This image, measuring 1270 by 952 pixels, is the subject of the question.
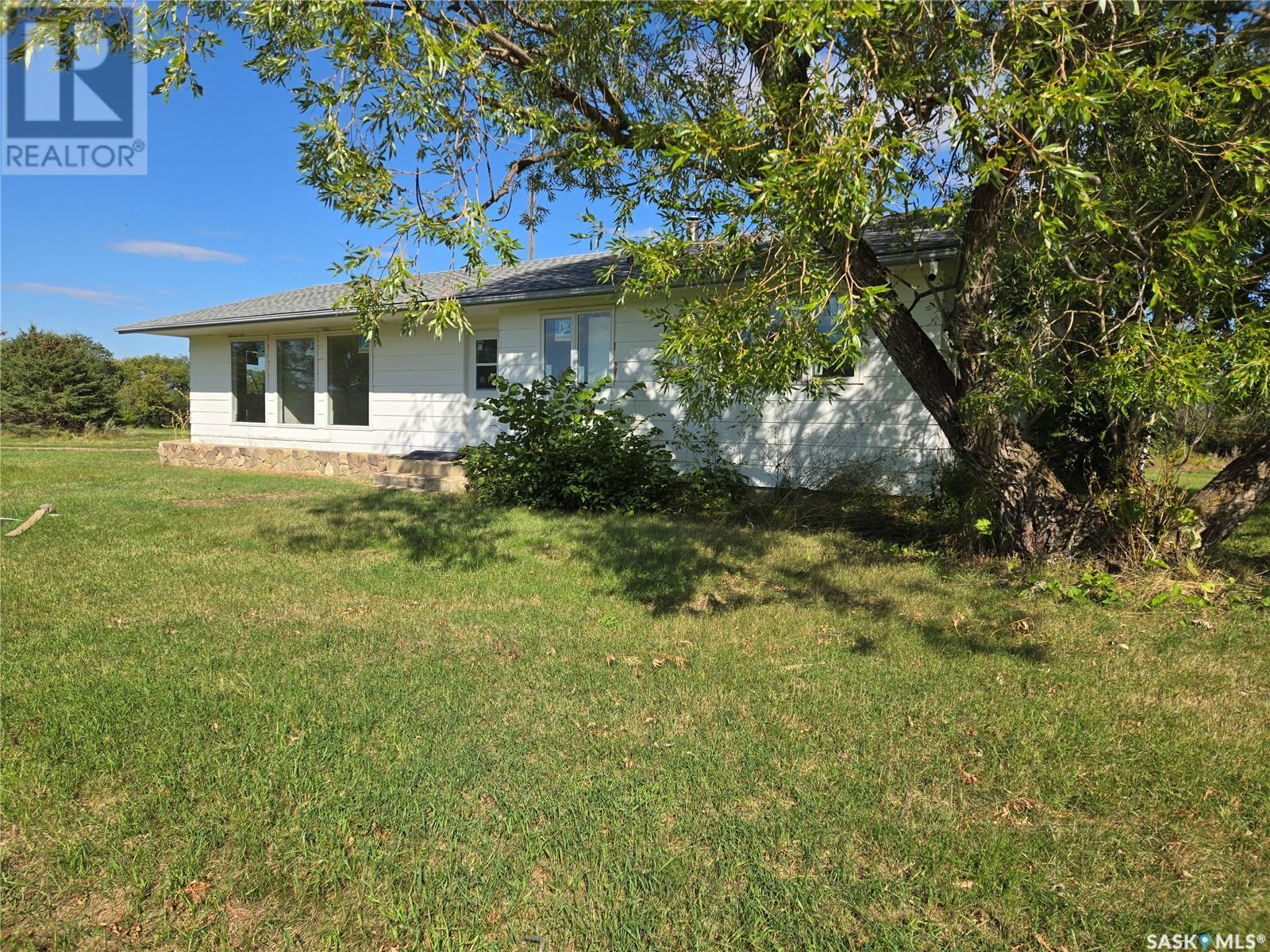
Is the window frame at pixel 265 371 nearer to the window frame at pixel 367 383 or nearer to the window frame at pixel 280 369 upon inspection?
the window frame at pixel 280 369

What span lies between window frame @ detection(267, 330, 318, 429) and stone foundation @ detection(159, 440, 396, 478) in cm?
59

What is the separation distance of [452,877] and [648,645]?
2325 mm

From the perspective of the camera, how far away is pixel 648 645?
182 inches

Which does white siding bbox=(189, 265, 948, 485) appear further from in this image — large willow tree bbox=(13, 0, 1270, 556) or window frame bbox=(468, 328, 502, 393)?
large willow tree bbox=(13, 0, 1270, 556)

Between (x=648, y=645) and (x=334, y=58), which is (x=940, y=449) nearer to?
(x=648, y=645)

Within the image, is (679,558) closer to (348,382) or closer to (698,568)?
(698,568)

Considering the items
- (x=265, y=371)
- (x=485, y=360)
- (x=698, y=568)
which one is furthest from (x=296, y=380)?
(x=698, y=568)

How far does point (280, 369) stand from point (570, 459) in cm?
897

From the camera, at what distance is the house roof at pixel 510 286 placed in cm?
807

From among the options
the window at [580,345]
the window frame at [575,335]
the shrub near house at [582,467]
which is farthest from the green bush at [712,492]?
the window at [580,345]

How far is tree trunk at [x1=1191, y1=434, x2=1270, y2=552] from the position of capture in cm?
576

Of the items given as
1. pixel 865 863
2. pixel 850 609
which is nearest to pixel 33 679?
pixel 865 863

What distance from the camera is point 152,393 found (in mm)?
29266

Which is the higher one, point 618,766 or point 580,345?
point 580,345
